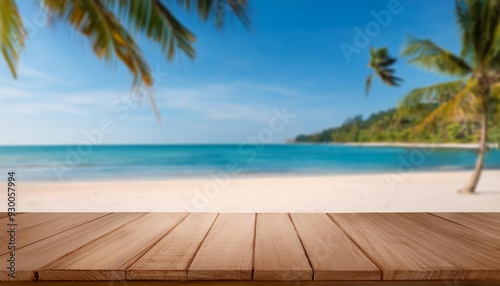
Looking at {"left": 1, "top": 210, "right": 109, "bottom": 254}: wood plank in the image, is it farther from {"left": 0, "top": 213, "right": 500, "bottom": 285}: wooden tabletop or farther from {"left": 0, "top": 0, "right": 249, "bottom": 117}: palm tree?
{"left": 0, "top": 0, "right": 249, "bottom": 117}: palm tree

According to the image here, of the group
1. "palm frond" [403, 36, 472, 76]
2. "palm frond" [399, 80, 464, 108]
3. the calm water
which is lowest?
the calm water

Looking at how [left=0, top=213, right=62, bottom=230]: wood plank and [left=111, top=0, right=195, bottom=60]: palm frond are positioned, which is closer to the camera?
[left=0, top=213, right=62, bottom=230]: wood plank

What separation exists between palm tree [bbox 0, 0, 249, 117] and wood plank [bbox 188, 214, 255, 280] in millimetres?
2084

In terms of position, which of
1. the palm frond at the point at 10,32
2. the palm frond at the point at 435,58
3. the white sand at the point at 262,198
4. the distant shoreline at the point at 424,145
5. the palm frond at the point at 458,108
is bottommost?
the white sand at the point at 262,198

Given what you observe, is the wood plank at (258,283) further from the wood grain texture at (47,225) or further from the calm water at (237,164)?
the calm water at (237,164)

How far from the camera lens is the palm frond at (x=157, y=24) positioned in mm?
2781

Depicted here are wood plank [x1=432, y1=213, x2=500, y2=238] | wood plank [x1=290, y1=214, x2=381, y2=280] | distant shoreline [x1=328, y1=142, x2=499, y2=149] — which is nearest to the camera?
wood plank [x1=290, y1=214, x2=381, y2=280]

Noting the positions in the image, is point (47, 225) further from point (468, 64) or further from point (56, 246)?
point (468, 64)

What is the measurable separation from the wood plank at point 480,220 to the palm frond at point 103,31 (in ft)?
8.21

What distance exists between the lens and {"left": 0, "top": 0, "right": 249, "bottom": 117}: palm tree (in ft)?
8.99

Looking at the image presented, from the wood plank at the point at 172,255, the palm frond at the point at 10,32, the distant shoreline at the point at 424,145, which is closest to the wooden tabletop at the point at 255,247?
the wood plank at the point at 172,255

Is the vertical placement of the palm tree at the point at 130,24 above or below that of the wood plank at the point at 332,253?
above

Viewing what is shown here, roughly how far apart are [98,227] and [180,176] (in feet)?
32.8

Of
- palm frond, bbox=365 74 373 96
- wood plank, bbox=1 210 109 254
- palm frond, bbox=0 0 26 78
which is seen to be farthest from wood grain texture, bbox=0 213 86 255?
palm frond, bbox=365 74 373 96
